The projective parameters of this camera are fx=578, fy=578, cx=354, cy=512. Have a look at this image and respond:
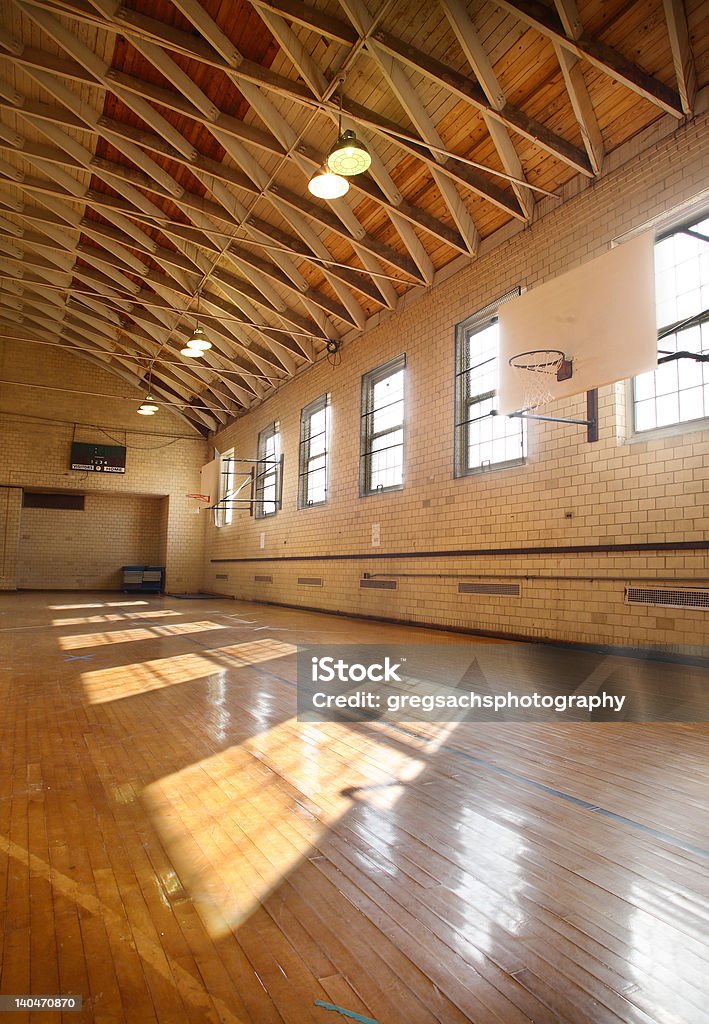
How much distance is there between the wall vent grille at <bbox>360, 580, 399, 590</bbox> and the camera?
9.52m

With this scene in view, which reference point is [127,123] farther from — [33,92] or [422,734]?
[422,734]

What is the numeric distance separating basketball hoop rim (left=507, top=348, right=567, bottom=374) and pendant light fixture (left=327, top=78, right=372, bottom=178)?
2.51m

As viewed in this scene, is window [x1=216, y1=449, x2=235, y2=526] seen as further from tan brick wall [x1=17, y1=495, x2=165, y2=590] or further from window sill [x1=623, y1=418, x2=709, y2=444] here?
window sill [x1=623, y1=418, x2=709, y2=444]

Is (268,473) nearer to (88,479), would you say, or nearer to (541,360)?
(88,479)

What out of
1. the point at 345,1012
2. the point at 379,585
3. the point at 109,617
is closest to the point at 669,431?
the point at 379,585

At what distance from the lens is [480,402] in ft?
26.6

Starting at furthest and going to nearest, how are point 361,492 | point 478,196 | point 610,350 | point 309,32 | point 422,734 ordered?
point 361,492 < point 478,196 < point 309,32 < point 610,350 < point 422,734

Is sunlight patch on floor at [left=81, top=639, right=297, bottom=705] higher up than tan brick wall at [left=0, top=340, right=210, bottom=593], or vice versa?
tan brick wall at [left=0, top=340, right=210, bottom=593]

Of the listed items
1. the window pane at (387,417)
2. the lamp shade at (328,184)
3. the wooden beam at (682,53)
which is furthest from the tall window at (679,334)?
the window pane at (387,417)

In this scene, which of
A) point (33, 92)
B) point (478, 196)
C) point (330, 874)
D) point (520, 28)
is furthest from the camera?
point (33, 92)

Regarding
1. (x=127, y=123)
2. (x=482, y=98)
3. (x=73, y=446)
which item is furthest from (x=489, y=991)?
(x=73, y=446)

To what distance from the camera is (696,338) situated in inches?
218

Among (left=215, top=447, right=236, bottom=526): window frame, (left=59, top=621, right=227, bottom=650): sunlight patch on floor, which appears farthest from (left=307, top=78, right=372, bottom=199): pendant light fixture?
(left=215, top=447, right=236, bottom=526): window frame

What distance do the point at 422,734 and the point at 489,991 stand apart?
2046 mm
